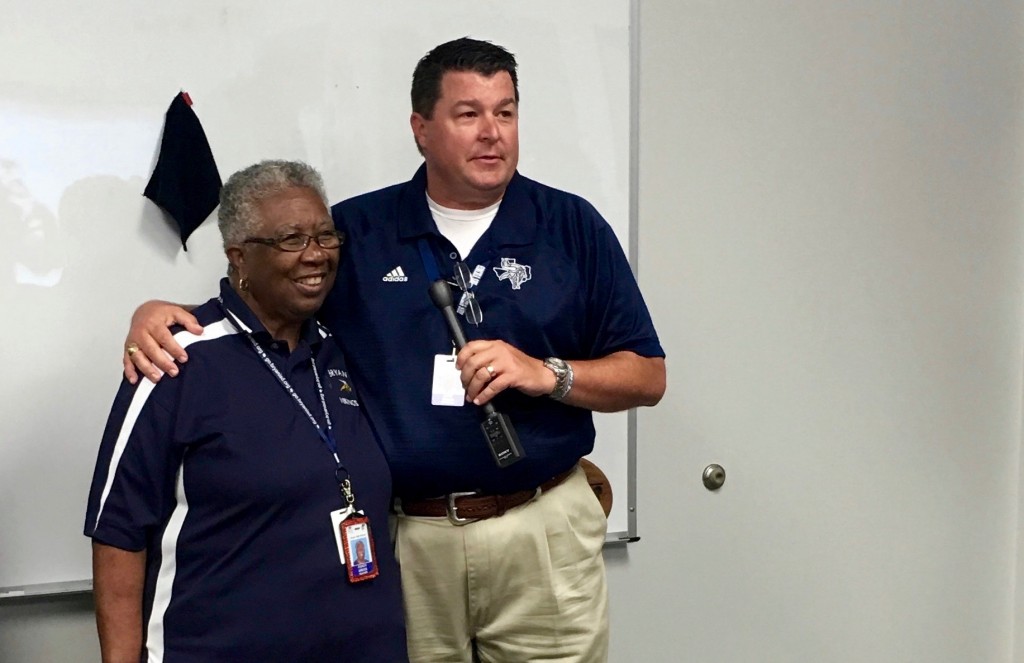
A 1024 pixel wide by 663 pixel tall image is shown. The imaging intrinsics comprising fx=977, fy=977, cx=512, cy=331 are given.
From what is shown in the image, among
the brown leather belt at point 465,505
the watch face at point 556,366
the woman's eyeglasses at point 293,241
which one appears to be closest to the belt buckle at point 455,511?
the brown leather belt at point 465,505

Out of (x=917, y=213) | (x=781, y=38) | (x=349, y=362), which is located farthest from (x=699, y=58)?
(x=349, y=362)

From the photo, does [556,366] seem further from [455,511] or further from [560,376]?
[455,511]

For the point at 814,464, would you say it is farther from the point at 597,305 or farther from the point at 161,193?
the point at 161,193

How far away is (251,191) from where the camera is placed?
1748 millimetres

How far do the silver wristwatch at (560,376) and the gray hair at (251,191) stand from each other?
515 mm

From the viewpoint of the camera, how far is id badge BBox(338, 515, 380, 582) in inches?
66.0

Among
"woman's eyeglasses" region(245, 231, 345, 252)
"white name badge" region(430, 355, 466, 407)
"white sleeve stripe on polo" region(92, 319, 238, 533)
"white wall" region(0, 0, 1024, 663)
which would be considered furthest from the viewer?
"white wall" region(0, 0, 1024, 663)

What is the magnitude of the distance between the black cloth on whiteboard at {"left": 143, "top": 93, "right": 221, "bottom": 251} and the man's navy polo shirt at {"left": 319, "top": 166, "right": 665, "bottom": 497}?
33 cm

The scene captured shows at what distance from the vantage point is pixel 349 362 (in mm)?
1890

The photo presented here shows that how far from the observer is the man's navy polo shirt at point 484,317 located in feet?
5.97

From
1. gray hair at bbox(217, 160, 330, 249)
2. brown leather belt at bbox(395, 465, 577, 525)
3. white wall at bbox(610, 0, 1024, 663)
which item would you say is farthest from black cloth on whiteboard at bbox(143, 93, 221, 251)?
white wall at bbox(610, 0, 1024, 663)

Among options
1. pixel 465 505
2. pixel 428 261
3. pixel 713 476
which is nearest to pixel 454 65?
pixel 428 261

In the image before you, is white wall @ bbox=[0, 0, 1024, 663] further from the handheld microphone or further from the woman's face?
the woman's face

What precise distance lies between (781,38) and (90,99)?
170 cm
